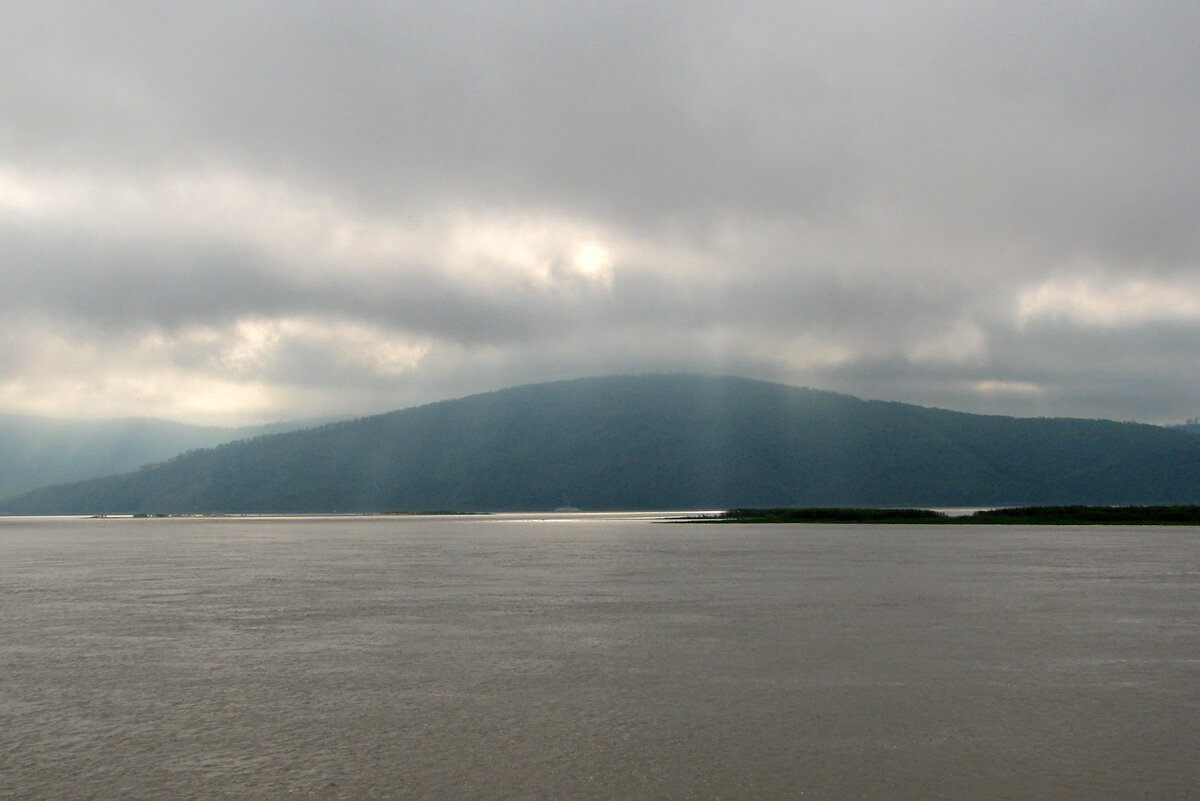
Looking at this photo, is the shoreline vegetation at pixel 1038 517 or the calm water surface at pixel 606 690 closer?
the calm water surface at pixel 606 690

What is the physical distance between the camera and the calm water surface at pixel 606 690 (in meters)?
14.9

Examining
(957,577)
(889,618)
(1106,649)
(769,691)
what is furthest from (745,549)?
(769,691)

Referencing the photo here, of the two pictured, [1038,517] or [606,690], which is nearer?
[606,690]

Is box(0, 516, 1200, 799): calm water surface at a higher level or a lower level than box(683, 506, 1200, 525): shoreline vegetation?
lower

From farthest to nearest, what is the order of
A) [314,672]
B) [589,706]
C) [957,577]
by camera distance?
[957,577] < [314,672] < [589,706]

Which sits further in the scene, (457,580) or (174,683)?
(457,580)

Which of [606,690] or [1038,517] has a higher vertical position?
[1038,517]

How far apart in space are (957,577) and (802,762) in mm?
36555

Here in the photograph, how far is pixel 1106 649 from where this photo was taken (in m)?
26.1

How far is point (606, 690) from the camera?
21.2 meters

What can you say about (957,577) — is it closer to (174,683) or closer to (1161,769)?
(1161,769)

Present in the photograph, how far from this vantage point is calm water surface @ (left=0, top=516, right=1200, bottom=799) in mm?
14898

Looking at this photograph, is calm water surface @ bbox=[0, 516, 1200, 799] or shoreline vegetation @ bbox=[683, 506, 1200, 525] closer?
calm water surface @ bbox=[0, 516, 1200, 799]

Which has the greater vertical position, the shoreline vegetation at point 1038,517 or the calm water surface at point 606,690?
the shoreline vegetation at point 1038,517
